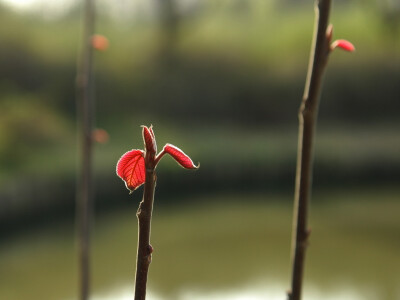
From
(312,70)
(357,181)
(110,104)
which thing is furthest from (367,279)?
(110,104)

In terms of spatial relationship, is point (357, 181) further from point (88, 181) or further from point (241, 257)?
point (88, 181)

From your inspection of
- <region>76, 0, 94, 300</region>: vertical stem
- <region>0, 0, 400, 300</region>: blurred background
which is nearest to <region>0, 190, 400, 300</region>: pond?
<region>0, 0, 400, 300</region>: blurred background

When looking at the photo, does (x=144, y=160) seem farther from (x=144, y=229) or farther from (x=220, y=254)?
(x=220, y=254)

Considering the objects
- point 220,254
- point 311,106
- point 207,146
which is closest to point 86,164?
point 311,106

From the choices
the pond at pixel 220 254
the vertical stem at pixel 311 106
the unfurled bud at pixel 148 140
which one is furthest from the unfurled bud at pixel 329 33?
the pond at pixel 220 254

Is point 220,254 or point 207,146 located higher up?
point 207,146

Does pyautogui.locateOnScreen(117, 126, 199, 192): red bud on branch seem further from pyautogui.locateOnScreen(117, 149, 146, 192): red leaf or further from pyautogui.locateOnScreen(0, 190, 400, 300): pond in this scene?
pyautogui.locateOnScreen(0, 190, 400, 300): pond

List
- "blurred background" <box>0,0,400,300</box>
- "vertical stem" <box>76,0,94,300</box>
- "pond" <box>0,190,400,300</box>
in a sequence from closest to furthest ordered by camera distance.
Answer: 1. "vertical stem" <box>76,0,94,300</box>
2. "pond" <box>0,190,400,300</box>
3. "blurred background" <box>0,0,400,300</box>
